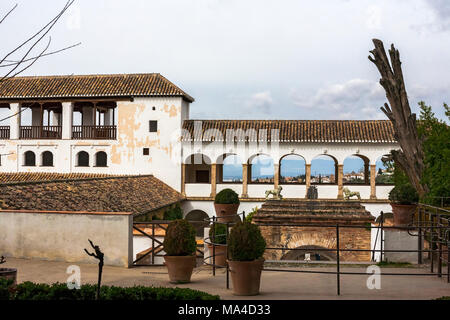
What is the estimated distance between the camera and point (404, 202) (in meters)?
13.8

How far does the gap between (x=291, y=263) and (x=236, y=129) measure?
1912cm

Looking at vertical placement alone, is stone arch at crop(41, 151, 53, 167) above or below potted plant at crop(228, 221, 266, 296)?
above

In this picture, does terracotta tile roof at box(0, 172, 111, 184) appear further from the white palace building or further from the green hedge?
the green hedge

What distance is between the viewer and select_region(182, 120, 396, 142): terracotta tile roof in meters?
28.3

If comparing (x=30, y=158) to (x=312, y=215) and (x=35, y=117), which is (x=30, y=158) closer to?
(x=35, y=117)

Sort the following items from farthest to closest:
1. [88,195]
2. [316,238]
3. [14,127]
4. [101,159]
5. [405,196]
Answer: [14,127], [101,159], [88,195], [316,238], [405,196]

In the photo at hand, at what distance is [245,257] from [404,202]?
316 inches

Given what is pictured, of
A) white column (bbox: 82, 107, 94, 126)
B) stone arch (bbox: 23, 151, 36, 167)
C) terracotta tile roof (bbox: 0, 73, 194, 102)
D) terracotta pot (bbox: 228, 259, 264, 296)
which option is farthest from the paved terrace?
white column (bbox: 82, 107, 94, 126)

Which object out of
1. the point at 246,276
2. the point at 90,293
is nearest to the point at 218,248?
the point at 246,276

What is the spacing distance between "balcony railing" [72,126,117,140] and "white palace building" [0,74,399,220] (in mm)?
64
